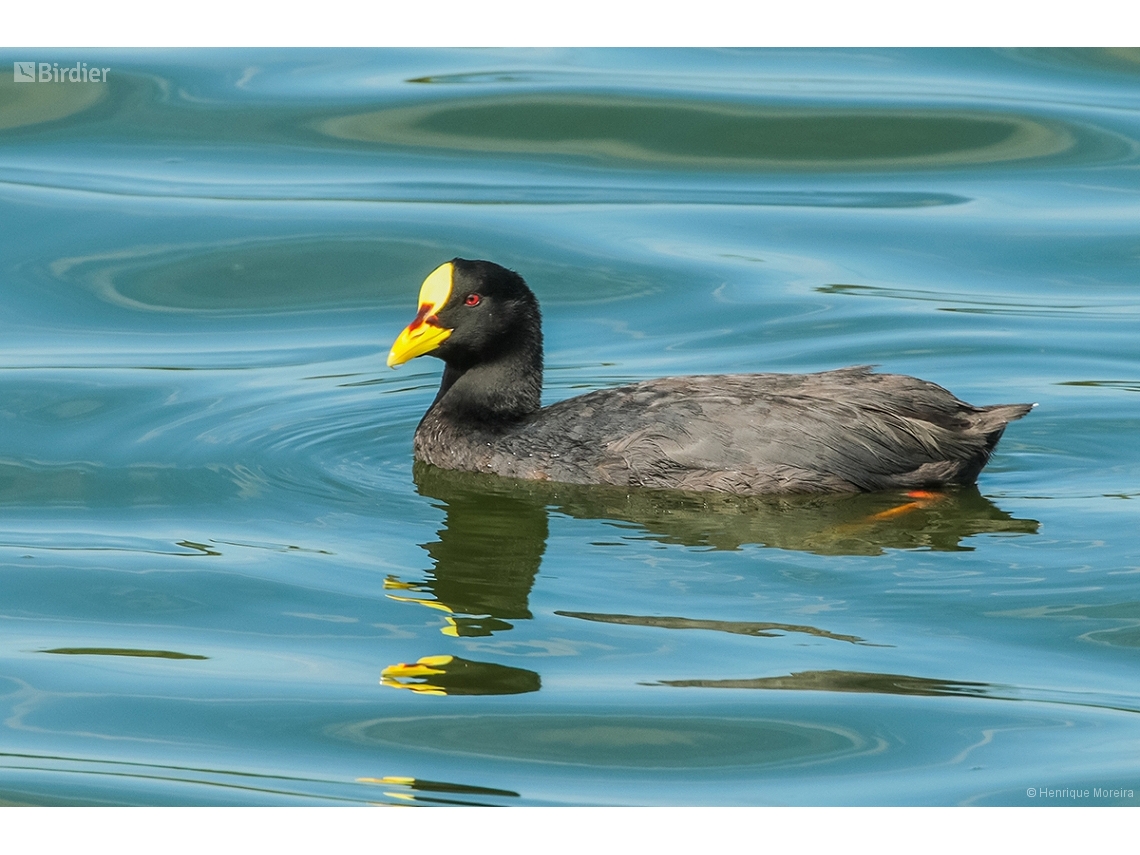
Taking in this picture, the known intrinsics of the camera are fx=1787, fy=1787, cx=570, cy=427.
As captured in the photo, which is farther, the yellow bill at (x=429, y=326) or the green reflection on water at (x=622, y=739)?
the yellow bill at (x=429, y=326)

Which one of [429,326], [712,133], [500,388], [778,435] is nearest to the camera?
[778,435]

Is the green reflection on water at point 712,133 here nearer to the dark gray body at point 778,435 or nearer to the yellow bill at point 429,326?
the yellow bill at point 429,326

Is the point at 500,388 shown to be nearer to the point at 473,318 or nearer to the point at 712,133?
the point at 473,318

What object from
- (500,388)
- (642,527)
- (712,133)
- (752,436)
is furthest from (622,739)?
(712,133)

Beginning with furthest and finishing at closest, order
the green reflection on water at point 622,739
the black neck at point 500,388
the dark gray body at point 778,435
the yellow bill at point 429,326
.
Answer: the black neck at point 500,388, the yellow bill at point 429,326, the dark gray body at point 778,435, the green reflection on water at point 622,739

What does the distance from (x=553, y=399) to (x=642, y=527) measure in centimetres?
240

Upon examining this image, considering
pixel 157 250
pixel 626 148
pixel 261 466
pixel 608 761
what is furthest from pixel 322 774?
pixel 626 148

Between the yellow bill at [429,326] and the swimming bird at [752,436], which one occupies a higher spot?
the yellow bill at [429,326]

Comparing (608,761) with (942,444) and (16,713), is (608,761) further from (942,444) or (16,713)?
(942,444)

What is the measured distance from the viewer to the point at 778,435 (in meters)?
8.16

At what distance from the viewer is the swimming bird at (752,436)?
26.8 feet

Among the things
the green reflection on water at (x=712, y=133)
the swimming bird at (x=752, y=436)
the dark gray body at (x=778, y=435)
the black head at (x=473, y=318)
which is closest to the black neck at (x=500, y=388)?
the black head at (x=473, y=318)
